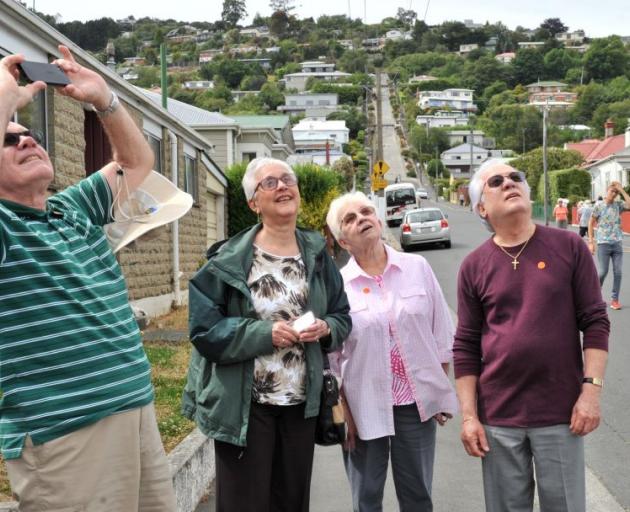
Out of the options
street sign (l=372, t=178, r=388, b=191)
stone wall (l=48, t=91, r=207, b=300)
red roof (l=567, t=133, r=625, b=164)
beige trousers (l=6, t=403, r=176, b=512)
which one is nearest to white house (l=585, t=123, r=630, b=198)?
red roof (l=567, t=133, r=625, b=164)

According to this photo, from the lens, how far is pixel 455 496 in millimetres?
5609

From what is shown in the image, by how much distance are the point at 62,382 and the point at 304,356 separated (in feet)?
4.33

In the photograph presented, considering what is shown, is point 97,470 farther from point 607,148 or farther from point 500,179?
point 607,148

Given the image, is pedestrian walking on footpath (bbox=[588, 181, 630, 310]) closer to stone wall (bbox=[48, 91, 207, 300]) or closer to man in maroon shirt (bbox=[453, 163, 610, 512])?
stone wall (bbox=[48, 91, 207, 300])

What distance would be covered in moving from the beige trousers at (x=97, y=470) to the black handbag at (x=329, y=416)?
38.6 inches

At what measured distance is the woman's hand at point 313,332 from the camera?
3762 millimetres

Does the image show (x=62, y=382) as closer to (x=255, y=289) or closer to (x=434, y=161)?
(x=255, y=289)

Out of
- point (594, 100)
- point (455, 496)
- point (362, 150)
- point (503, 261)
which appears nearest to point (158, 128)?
point (455, 496)

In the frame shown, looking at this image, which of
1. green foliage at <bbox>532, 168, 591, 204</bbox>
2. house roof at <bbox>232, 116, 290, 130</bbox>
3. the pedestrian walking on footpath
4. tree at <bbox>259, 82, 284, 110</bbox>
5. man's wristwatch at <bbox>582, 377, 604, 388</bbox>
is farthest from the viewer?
tree at <bbox>259, 82, 284, 110</bbox>

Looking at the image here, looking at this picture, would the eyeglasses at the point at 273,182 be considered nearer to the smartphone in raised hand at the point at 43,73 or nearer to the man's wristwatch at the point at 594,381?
the smartphone in raised hand at the point at 43,73

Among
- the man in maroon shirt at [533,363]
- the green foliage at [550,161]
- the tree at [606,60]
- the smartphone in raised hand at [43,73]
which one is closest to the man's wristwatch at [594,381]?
the man in maroon shirt at [533,363]

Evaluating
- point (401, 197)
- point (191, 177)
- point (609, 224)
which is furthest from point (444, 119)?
point (609, 224)

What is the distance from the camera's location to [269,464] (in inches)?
152

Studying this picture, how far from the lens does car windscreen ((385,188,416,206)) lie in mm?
48906
